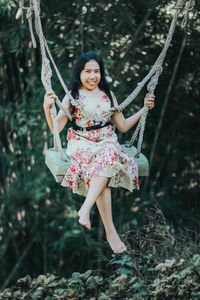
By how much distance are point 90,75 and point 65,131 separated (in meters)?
1.47

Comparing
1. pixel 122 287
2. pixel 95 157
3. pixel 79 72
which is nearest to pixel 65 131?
pixel 79 72

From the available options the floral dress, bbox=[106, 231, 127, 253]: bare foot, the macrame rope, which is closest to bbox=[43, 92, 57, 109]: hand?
the floral dress

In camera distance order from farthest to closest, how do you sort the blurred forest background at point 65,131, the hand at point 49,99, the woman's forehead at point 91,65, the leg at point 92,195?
the blurred forest background at point 65,131
the woman's forehead at point 91,65
the hand at point 49,99
the leg at point 92,195

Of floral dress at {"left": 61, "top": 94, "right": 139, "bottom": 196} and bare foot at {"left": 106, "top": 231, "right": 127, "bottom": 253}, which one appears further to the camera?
bare foot at {"left": 106, "top": 231, "right": 127, "bottom": 253}

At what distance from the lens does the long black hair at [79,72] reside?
9.18 ft

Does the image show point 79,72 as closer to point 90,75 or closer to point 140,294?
point 90,75

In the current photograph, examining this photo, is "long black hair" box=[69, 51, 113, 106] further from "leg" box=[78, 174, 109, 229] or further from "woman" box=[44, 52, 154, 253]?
"leg" box=[78, 174, 109, 229]

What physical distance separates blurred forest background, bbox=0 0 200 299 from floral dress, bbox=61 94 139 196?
4.01ft

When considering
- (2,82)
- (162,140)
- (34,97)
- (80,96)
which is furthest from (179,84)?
(80,96)

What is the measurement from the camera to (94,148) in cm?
272

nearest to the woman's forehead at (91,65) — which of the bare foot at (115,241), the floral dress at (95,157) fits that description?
the floral dress at (95,157)

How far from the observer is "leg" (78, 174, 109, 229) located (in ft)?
8.32

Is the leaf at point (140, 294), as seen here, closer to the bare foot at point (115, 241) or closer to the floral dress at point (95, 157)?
the bare foot at point (115, 241)

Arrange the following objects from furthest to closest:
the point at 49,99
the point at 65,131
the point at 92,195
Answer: the point at 65,131 → the point at 49,99 → the point at 92,195
